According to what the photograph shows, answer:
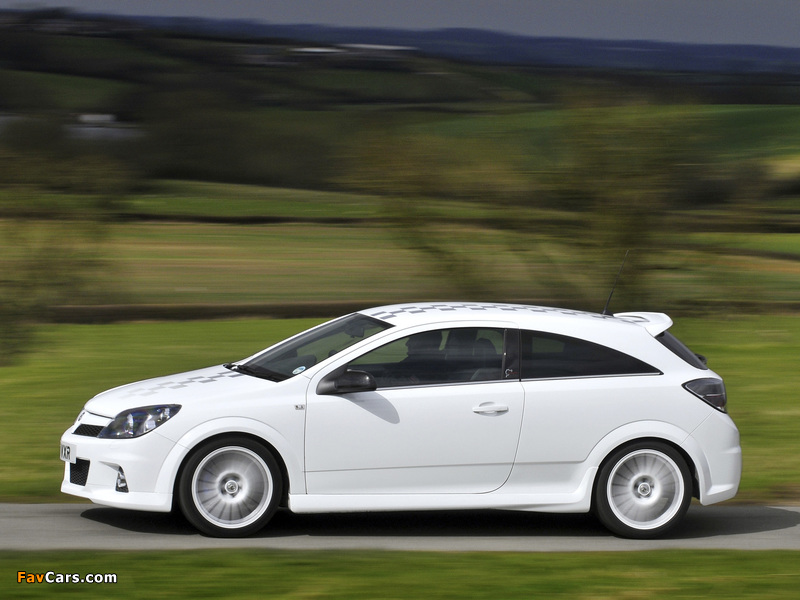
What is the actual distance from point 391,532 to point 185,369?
1023 centimetres

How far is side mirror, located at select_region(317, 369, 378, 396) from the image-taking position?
21.2 feet

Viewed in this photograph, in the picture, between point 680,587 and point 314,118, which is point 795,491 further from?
point 314,118

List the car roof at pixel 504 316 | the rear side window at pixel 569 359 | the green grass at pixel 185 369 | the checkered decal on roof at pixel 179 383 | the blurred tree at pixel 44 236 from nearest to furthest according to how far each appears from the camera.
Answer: the checkered decal on roof at pixel 179 383 < the rear side window at pixel 569 359 < the car roof at pixel 504 316 < the green grass at pixel 185 369 < the blurred tree at pixel 44 236

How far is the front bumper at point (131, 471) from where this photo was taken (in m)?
6.36

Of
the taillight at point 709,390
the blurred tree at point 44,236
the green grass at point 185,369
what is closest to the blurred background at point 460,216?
the blurred tree at point 44,236

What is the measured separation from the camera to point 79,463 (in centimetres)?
665

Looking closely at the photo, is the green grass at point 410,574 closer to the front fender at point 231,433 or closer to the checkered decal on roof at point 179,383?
the front fender at point 231,433

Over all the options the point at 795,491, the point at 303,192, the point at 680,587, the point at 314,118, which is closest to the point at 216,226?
the point at 303,192

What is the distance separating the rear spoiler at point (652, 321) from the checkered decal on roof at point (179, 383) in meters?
2.65

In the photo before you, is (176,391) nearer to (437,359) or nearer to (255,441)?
(255,441)

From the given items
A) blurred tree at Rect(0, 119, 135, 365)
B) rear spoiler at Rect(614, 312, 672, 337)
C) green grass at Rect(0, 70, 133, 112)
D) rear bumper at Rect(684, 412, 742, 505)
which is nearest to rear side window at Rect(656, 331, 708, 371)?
rear spoiler at Rect(614, 312, 672, 337)

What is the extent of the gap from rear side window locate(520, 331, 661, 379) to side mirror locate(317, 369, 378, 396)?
3.26ft

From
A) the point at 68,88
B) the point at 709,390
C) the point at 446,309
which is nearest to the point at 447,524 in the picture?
the point at 446,309

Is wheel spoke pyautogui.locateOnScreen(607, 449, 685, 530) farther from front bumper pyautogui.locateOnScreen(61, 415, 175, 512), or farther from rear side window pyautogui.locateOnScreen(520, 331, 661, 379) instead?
front bumper pyautogui.locateOnScreen(61, 415, 175, 512)
